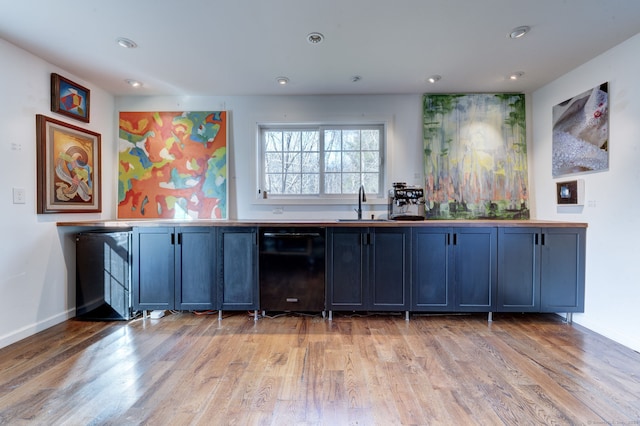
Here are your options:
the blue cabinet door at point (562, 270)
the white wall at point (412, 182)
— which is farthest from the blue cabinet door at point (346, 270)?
the blue cabinet door at point (562, 270)

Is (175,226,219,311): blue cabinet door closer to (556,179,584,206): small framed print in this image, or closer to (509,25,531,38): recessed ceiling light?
(509,25,531,38): recessed ceiling light

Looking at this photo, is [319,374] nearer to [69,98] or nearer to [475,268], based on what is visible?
[475,268]

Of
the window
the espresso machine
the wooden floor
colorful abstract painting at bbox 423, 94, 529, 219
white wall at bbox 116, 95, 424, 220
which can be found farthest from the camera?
the window

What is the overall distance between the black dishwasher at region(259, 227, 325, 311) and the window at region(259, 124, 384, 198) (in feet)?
2.72

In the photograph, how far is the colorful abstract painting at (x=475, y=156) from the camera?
10.5 ft

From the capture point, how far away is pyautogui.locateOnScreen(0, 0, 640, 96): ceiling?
183 cm

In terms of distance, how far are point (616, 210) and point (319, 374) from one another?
2846mm

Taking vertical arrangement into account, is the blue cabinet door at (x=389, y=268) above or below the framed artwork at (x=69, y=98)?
below

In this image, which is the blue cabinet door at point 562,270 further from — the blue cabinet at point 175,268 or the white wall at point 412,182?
the blue cabinet at point 175,268

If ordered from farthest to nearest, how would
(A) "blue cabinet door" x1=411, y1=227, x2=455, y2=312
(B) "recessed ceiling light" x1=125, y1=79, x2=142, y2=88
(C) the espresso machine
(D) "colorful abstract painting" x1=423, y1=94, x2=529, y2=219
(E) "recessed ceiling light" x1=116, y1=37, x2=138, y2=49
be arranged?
(D) "colorful abstract painting" x1=423, y1=94, x2=529, y2=219 → (C) the espresso machine → (B) "recessed ceiling light" x1=125, y1=79, x2=142, y2=88 → (A) "blue cabinet door" x1=411, y1=227, x2=455, y2=312 → (E) "recessed ceiling light" x1=116, y1=37, x2=138, y2=49

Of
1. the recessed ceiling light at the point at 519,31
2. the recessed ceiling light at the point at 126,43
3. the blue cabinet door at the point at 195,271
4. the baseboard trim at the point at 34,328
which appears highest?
the recessed ceiling light at the point at 126,43

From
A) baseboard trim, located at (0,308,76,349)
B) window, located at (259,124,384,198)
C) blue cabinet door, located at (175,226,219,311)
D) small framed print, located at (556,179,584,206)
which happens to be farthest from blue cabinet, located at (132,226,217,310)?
small framed print, located at (556,179,584,206)

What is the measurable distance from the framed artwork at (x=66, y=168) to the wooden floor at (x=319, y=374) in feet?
3.95

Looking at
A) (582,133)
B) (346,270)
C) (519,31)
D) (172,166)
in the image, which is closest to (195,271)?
(172,166)
